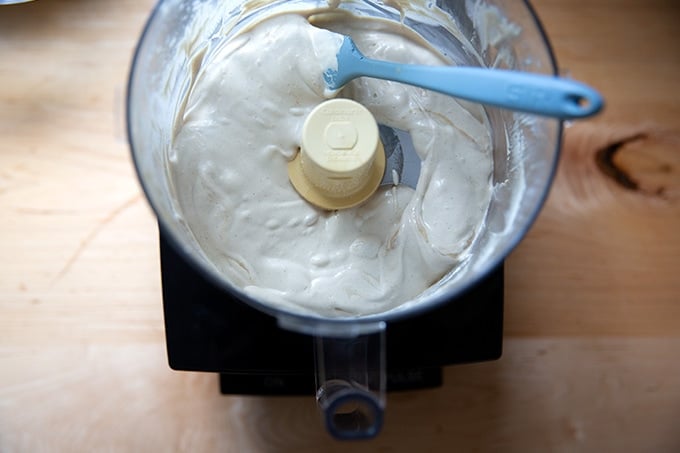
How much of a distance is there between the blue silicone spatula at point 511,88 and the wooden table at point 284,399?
0.30m

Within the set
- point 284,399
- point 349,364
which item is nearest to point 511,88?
point 349,364

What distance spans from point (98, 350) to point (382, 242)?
1.17ft

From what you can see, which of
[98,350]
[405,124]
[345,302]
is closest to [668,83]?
[405,124]

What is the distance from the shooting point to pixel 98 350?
744 mm

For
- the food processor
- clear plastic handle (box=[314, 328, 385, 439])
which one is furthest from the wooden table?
clear plastic handle (box=[314, 328, 385, 439])

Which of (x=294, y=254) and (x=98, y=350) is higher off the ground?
(x=294, y=254)

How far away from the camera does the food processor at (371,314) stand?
0.52 metres

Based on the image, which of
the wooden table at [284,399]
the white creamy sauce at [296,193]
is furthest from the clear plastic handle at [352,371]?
the wooden table at [284,399]

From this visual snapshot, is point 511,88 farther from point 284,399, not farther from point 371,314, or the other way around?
point 284,399

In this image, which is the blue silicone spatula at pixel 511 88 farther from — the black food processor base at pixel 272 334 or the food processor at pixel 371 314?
the black food processor base at pixel 272 334

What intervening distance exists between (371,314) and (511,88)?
26 centimetres

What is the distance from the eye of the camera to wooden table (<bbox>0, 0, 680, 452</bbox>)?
743mm

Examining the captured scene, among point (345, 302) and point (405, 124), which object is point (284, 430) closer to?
point (345, 302)

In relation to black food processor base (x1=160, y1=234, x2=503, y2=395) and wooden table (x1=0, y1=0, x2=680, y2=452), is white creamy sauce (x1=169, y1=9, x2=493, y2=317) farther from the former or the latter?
wooden table (x1=0, y1=0, x2=680, y2=452)
